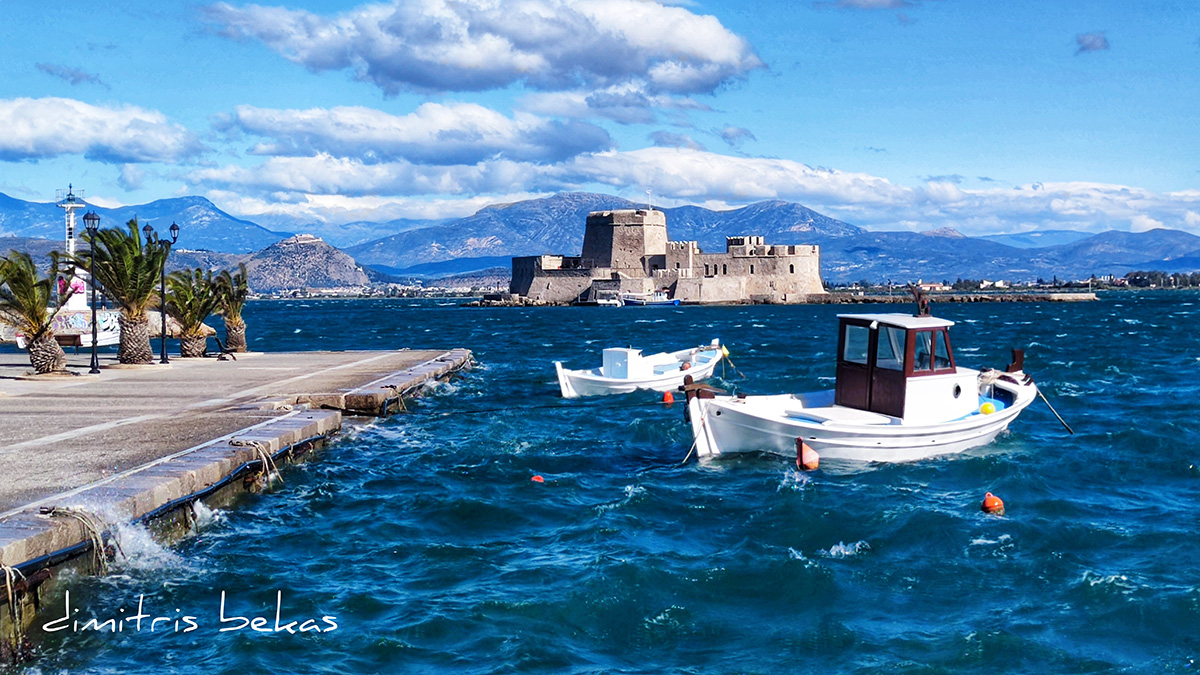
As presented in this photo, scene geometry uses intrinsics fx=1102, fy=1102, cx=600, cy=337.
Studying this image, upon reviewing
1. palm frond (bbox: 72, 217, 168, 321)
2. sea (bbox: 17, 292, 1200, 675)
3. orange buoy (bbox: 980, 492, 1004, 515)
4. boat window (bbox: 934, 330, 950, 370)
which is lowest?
sea (bbox: 17, 292, 1200, 675)

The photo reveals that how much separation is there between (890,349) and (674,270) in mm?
97363

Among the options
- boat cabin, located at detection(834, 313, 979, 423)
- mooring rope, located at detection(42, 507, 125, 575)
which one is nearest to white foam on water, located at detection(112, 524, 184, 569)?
mooring rope, located at detection(42, 507, 125, 575)

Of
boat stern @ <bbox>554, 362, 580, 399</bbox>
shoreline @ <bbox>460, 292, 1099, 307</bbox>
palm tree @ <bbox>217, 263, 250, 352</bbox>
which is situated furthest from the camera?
shoreline @ <bbox>460, 292, 1099, 307</bbox>

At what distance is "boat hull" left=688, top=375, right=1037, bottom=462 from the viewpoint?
1509cm

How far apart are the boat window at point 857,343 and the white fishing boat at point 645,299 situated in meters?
93.9

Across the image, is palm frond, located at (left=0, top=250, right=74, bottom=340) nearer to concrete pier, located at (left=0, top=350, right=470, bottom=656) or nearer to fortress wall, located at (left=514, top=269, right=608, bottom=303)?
concrete pier, located at (left=0, top=350, right=470, bottom=656)

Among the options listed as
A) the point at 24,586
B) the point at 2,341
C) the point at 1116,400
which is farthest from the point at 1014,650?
the point at 2,341

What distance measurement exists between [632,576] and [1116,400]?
17.9 metres

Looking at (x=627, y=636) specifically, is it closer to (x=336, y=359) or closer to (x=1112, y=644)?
(x=1112, y=644)

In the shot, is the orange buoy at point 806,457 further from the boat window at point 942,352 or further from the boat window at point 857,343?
the boat window at point 942,352

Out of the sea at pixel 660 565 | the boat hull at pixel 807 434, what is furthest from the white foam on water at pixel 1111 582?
the boat hull at pixel 807 434

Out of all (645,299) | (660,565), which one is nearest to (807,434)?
(660,565)

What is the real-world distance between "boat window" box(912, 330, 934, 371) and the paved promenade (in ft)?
31.1

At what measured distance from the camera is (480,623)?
900 centimetres
